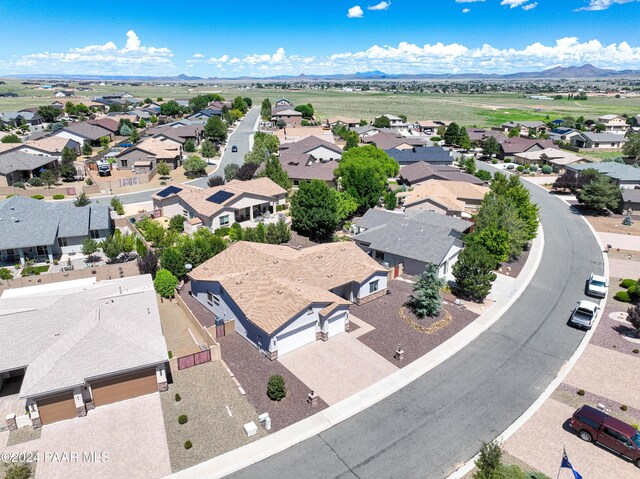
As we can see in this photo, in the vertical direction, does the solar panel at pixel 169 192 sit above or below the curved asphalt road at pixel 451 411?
above

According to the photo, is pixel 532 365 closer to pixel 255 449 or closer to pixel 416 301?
pixel 416 301

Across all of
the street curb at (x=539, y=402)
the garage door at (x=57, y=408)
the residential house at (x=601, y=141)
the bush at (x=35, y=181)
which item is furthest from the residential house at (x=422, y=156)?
the garage door at (x=57, y=408)

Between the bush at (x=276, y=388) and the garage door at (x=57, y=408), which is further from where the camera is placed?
the bush at (x=276, y=388)

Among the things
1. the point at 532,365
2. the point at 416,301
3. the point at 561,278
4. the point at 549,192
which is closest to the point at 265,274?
the point at 416,301

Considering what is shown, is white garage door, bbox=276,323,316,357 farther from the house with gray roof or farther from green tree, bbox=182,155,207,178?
green tree, bbox=182,155,207,178

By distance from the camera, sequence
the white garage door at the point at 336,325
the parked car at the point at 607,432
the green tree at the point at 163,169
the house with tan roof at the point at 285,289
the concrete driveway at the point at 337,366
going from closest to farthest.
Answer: the parked car at the point at 607,432 → the concrete driveway at the point at 337,366 → the house with tan roof at the point at 285,289 → the white garage door at the point at 336,325 → the green tree at the point at 163,169

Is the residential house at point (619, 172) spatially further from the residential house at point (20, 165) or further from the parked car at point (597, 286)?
the residential house at point (20, 165)

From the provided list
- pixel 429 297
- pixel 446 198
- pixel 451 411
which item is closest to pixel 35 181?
pixel 446 198
